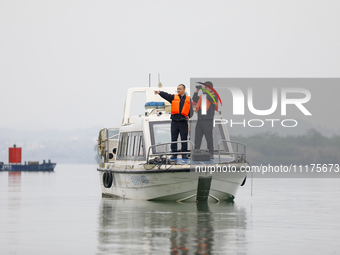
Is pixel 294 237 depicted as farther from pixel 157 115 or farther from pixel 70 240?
pixel 157 115

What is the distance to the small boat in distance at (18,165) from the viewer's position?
85.4 metres

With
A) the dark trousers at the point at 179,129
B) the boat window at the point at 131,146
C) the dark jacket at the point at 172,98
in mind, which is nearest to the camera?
the dark jacket at the point at 172,98

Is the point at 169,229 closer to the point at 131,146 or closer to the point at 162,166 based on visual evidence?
the point at 162,166

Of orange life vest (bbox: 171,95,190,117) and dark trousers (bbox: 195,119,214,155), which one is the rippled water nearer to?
dark trousers (bbox: 195,119,214,155)

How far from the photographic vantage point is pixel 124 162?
21109 mm

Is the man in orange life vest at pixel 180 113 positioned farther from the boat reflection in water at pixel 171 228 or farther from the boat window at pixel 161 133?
the boat reflection in water at pixel 171 228

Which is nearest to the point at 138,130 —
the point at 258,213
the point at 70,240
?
the point at 258,213

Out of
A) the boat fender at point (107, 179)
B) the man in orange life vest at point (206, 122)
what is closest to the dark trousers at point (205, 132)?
the man in orange life vest at point (206, 122)

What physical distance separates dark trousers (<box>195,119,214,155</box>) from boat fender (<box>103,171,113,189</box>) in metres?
3.84

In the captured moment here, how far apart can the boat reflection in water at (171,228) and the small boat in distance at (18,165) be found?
226ft

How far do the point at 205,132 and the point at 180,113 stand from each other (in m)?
1.00

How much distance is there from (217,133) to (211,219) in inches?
240

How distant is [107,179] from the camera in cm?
2220

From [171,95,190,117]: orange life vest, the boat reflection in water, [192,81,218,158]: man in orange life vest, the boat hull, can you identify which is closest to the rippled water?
the boat reflection in water
